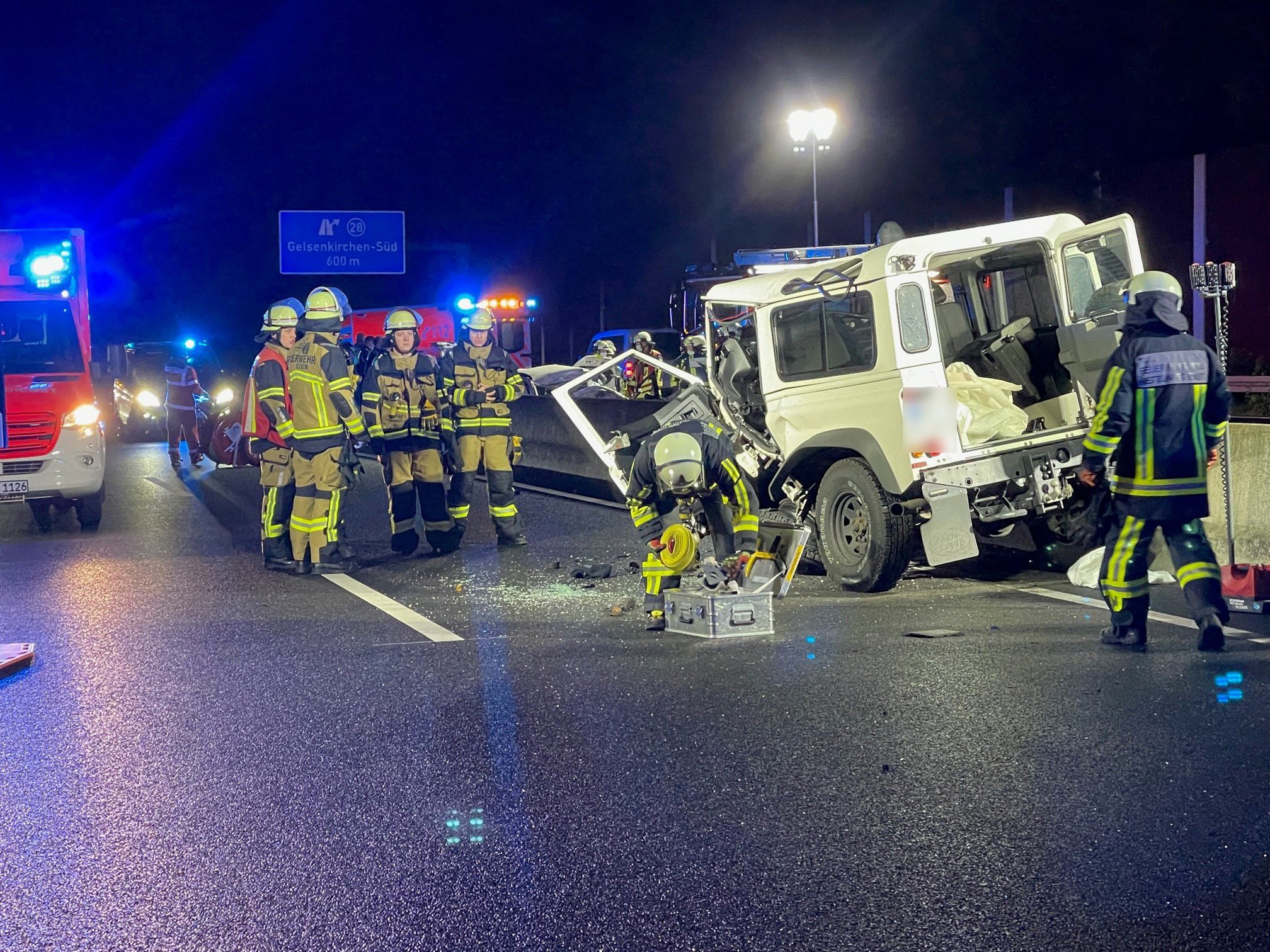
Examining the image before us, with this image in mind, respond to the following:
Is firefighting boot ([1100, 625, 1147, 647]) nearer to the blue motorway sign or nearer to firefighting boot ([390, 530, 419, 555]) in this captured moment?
firefighting boot ([390, 530, 419, 555])

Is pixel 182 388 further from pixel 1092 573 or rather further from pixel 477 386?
pixel 1092 573

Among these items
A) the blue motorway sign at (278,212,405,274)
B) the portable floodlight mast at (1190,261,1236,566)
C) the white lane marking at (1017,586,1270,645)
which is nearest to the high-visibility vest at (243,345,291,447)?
the white lane marking at (1017,586,1270,645)

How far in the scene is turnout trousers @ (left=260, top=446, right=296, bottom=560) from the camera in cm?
1081

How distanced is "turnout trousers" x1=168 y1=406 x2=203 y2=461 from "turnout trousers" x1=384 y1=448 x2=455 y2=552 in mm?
9461

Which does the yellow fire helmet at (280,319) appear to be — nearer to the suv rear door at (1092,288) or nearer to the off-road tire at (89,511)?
the off-road tire at (89,511)

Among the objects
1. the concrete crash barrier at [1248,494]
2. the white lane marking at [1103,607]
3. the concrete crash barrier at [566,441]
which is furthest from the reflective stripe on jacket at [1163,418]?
the concrete crash barrier at [566,441]

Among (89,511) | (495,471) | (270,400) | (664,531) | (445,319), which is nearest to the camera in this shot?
(664,531)

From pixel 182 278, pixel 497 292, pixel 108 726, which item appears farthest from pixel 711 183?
pixel 108 726

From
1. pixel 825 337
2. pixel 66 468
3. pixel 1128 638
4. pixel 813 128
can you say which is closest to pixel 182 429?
pixel 66 468

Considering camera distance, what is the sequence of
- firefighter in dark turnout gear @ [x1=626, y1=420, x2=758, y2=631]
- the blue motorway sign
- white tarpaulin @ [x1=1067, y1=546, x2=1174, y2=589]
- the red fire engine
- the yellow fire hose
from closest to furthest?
firefighter in dark turnout gear @ [x1=626, y1=420, x2=758, y2=631] < the yellow fire hose < white tarpaulin @ [x1=1067, y1=546, x2=1174, y2=589] < the red fire engine < the blue motorway sign

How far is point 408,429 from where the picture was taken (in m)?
11.5

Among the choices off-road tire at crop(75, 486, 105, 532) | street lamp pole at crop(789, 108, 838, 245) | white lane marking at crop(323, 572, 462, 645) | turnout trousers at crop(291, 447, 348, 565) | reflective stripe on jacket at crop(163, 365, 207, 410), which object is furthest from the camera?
street lamp pole at crop(789, 108, 838, 245)

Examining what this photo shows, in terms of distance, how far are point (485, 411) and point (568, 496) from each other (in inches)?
163

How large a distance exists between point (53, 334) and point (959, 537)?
357 inches
